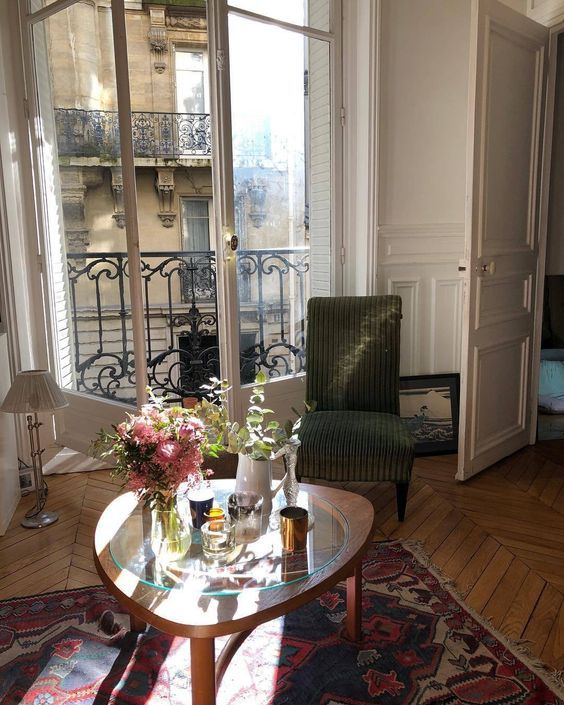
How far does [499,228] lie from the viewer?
9.93 feet

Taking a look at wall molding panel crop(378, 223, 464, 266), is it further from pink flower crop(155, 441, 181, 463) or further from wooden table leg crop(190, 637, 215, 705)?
wooden table leg crop(190, 637, 215, 705)

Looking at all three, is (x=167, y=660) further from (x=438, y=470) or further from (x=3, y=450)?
(x=438, y=470)

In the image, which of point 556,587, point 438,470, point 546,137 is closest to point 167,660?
point 556,587

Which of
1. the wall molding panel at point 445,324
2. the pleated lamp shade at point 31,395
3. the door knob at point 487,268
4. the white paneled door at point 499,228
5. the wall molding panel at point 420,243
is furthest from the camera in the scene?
the wall molding panel at point 445,324

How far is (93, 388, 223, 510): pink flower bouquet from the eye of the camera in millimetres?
1468

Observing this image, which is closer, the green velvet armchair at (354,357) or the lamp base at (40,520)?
the lamp base at (40,520)

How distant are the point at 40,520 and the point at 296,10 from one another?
9.37 ft

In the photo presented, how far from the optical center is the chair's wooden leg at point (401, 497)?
8.40 ft

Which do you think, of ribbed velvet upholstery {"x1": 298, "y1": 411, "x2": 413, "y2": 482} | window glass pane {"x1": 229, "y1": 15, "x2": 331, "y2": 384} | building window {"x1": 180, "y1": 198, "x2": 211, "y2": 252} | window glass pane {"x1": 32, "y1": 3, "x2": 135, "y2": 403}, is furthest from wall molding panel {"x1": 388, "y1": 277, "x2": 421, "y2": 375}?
building window {"x1": 180, "y1": 198, "x2": 211, "y2": 252}

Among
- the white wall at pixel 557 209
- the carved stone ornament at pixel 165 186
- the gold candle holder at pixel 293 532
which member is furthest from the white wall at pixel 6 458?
the carved stone ornament at pixel 165 186

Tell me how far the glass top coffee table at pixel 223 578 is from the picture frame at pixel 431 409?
1715mm

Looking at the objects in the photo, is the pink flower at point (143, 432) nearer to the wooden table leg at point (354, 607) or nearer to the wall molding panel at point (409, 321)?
the wooden table leg at point (354, 607)

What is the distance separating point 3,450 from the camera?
8.69 ft

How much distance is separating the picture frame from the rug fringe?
1.21 m
